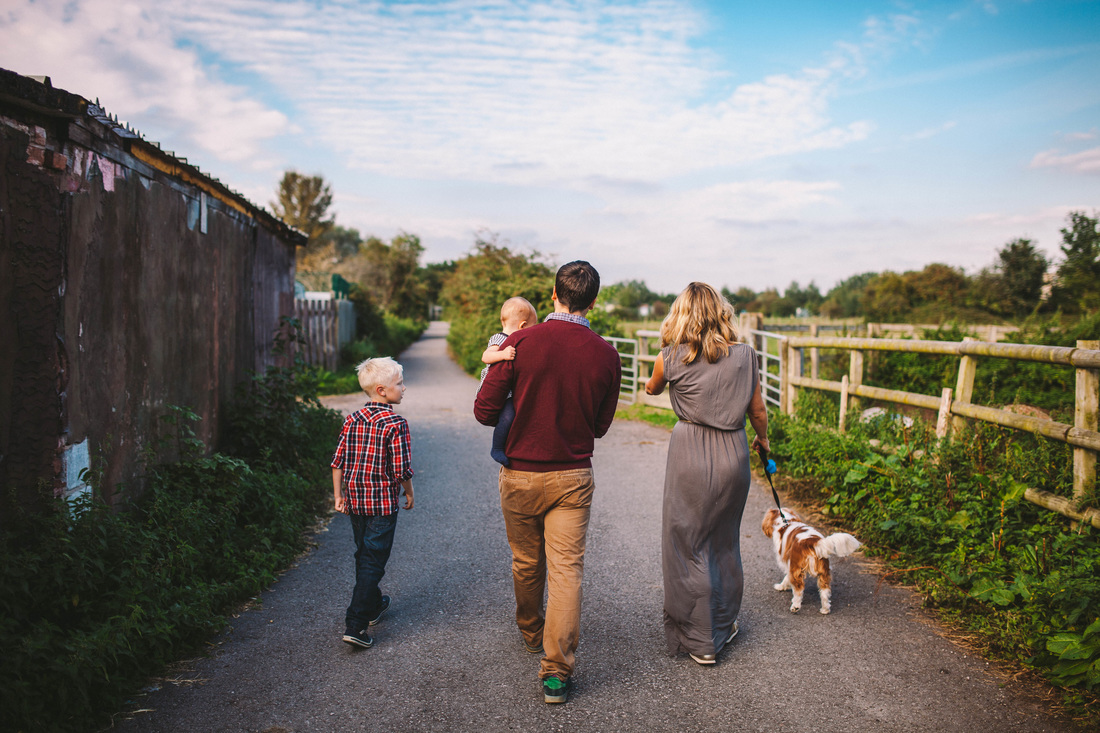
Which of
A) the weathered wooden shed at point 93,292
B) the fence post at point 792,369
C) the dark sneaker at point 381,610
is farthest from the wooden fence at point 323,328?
the dark sneaker at point 381,610

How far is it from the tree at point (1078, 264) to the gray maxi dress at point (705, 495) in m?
24.8

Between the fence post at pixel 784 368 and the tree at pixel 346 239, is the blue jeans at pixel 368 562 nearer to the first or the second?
the fence post at pixel 784 368

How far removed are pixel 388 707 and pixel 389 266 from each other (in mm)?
41678

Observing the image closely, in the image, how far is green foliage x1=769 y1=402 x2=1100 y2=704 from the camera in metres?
3.39

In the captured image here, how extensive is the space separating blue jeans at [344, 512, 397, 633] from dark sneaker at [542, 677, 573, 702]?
1.10m

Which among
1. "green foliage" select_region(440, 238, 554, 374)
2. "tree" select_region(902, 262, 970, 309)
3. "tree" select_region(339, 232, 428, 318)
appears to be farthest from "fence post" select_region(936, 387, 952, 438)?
"tree" select_region(339, 232, 428, 318)

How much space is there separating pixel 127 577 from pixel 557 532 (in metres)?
2.27

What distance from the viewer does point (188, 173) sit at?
5418mm

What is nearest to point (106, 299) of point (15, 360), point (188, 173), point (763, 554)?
point (15, 360)

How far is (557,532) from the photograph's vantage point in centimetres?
319

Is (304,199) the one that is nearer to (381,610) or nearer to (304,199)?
(304,199)

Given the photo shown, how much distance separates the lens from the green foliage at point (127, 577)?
8.93 ft

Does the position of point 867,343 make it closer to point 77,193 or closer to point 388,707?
point 388,707

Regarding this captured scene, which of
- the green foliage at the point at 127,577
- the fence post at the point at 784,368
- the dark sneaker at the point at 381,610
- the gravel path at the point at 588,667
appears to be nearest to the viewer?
the green foliage at the point at 127,577
